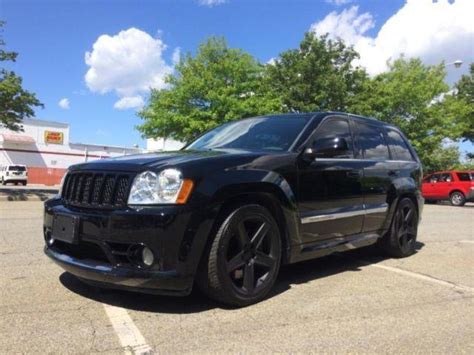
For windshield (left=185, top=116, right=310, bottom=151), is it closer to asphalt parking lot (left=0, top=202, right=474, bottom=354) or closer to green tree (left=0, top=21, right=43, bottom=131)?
asphalt parking lot (left=0, top=202, right=474, bottom=354)

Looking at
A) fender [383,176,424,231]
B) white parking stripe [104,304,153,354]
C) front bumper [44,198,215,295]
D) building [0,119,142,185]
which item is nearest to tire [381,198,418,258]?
fender [383,176,424,231]

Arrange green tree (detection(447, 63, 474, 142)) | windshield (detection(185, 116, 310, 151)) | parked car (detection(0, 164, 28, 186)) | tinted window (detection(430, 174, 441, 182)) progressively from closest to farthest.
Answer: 1. windshield (detection(185, 116, 310, 151))
2. tinted window (detection(430, 174, 441, 182))
3. green tree (detection(447, 63, 474, 142))
4. parked car (detection(0, 164, 28, 186))

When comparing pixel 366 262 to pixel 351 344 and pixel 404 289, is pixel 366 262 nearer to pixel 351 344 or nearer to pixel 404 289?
pixel 404 289

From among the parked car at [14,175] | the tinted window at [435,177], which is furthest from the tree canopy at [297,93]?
the parked car at [14,175]

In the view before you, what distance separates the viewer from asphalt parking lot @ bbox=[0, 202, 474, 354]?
3.31 m

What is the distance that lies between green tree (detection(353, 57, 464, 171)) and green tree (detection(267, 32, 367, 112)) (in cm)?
98

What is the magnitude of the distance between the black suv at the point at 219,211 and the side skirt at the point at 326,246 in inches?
0.6

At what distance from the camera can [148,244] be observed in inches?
141

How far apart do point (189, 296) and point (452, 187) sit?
2272 cm

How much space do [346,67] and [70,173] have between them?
26966 millimetres

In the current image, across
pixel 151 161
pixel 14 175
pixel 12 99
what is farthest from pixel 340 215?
pixel 14 175

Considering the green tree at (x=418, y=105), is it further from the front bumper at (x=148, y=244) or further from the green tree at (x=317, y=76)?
the front bumper at (x=148, y=244)

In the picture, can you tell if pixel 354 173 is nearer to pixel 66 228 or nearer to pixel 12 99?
pixel 66 228

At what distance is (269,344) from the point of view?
10.9 feet
